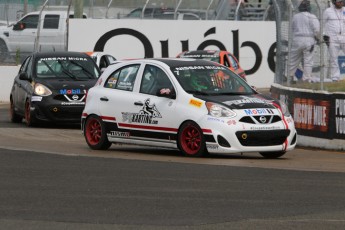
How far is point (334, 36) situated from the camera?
60.3ft

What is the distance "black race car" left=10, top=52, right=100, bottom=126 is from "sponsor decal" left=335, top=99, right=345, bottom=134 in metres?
6.09

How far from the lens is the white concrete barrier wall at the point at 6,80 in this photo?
3192 cm

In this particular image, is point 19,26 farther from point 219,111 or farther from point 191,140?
point 219,111

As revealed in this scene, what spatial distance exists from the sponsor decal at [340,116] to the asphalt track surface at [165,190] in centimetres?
36

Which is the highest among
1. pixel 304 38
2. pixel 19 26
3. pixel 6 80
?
pixel 304 38

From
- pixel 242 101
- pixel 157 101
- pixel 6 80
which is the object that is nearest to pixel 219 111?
pixel 242 101

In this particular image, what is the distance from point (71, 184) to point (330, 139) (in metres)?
6.28

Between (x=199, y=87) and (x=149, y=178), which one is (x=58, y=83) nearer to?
(x=199, y=87)

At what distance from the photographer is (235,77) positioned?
54.8ft

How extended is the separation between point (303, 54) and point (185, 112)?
4.05 meters

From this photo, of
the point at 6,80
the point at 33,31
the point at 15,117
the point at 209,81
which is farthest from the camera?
the point at 33,31

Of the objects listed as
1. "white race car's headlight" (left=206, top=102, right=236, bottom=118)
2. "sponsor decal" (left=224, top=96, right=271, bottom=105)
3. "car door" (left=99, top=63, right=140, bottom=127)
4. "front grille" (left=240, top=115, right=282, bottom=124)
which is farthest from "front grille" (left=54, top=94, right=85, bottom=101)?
"front grille" (left=240, top=115, right=282, bottom=124)

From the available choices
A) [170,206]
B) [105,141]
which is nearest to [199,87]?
[105,141]

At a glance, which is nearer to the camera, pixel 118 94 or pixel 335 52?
pixel 118 94
